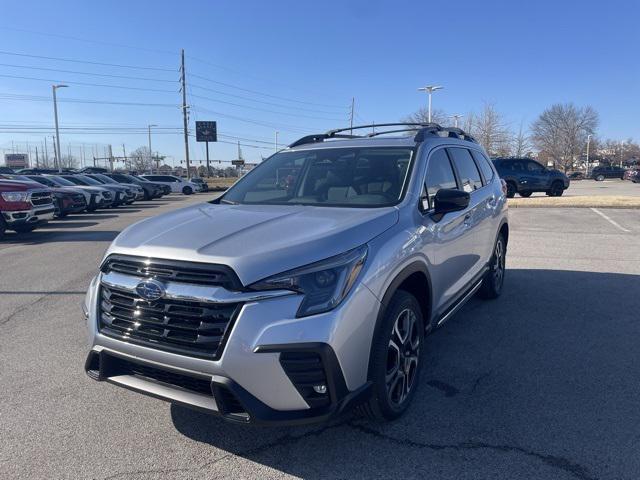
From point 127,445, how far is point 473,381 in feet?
8.12

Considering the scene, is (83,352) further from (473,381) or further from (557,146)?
(557,146)

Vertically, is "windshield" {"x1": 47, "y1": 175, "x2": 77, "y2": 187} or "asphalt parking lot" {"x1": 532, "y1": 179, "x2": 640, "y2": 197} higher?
"windshield" {"x1": 47, "y1": 175, "x2": 77, "y2": 187}

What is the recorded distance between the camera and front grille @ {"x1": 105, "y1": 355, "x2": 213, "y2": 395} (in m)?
2.58

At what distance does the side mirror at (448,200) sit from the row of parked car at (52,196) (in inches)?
460

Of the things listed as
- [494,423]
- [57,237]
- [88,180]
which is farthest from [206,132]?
[494,423]

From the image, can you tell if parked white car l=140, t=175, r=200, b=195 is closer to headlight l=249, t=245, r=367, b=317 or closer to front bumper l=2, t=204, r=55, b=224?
front bumper l=2, t=204, r=55, b=224

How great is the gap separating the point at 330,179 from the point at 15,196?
35.5 ft

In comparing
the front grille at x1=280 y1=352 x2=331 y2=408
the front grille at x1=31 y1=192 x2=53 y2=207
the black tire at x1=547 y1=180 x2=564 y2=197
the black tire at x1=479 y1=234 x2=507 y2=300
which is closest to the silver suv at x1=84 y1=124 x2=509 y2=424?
the front grille at x1=280 y1=352 x2=331 y2=408

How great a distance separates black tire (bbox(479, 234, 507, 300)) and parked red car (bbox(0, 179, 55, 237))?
11.1m

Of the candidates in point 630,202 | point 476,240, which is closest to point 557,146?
point 630,202

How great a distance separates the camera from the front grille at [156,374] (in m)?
2.58

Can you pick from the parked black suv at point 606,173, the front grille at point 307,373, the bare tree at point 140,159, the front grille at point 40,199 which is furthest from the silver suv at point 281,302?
the bare tree at point 140,159

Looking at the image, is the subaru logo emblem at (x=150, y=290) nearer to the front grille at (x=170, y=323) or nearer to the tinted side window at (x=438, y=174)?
the front grille at (x=170, y=323)

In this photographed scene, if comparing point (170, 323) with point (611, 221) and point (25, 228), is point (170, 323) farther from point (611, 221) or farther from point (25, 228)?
point (611, 221)
